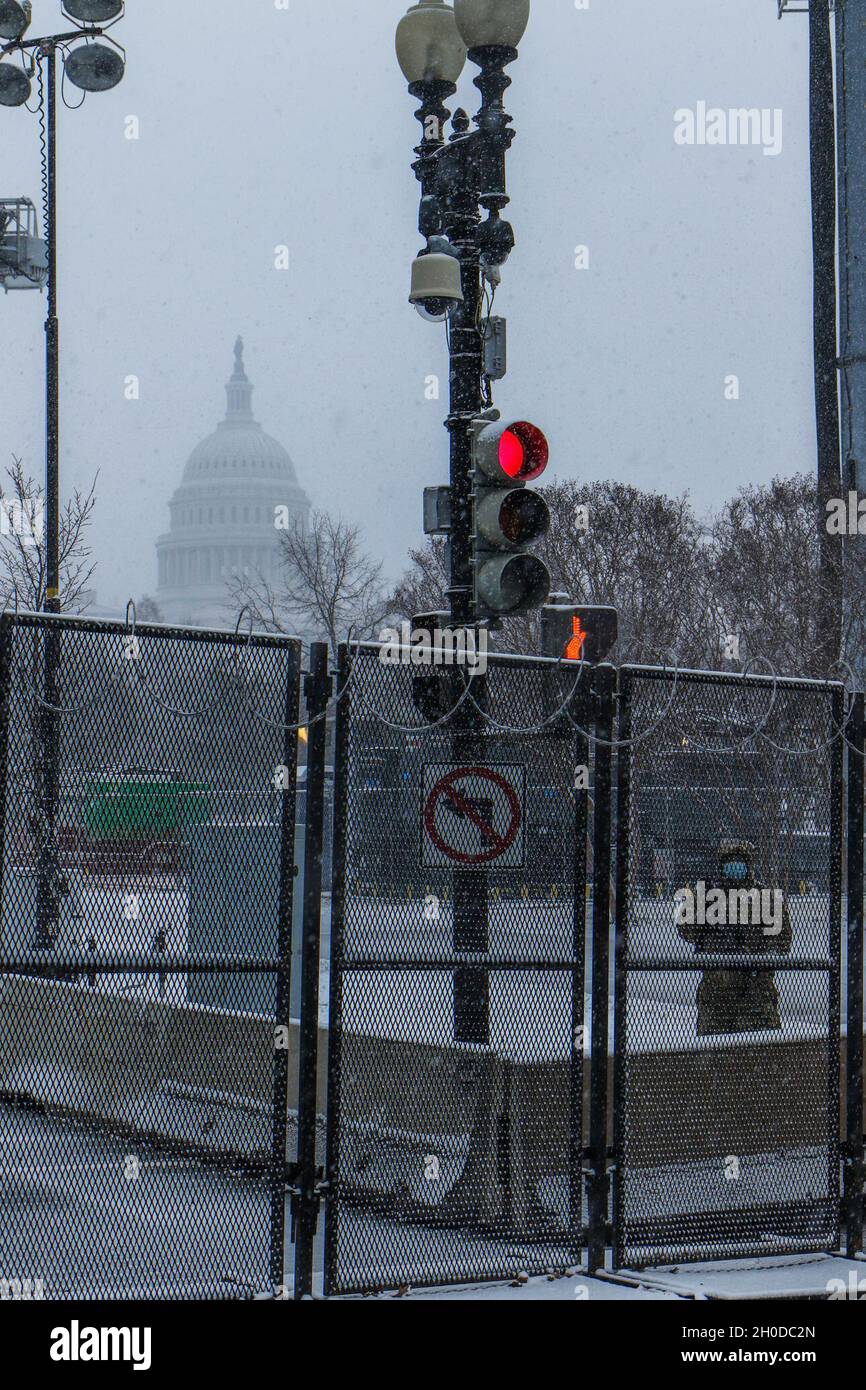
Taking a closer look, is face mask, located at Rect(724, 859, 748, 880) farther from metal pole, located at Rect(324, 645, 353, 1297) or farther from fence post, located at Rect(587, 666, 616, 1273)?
metal pole, located at Rect(324, 645, 353, 1297)

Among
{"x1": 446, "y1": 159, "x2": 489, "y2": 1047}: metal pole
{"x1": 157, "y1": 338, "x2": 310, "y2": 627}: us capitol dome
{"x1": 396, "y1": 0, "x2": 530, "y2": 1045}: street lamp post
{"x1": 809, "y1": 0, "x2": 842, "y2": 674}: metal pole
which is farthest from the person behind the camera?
{"x1": 157, "y1": 338, "x2": 310, "y2": 627}: us capitol dome

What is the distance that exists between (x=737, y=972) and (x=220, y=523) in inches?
5713

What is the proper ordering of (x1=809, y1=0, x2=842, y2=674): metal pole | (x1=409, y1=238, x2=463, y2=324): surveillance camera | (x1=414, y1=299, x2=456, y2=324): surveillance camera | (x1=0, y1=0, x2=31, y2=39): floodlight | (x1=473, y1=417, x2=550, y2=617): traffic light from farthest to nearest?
(x1=809, y1=0, x2=842, y2=674): metal pole, (x1=0, y1=0, x2=31, y2=39): floodlight, (x1=414, y1=299, x2=456, y2=324): surveillance camera, (x1=409, y1=238, x2=463, y2=324): surveillance camera, (x1=473, y1=417, x2=550, y2=617): traffic light

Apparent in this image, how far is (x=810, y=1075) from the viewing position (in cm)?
898

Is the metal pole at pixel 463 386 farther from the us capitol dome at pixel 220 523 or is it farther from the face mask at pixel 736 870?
the us capitol dome at pixel 220 523

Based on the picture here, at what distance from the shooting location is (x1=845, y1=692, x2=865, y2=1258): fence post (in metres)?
8.90

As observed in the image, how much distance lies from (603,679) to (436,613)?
10.1ft

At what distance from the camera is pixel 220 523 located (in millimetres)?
152000

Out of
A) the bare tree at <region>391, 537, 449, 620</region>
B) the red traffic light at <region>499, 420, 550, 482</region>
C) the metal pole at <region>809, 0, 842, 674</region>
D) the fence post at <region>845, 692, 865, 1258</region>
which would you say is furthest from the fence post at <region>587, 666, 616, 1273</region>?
the bare tree at <region>391, 537, 449, 620</region>

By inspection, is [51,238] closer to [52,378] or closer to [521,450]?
[52,378]

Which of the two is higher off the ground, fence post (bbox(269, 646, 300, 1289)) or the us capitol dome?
the us capitol dome

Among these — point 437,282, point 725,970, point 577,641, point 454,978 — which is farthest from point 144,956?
point 437,282

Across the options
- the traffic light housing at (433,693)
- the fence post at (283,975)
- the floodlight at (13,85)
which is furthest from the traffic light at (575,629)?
the floodlight at (13,85)

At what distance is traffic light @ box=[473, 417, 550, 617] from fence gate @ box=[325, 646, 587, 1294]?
74.4 inches
